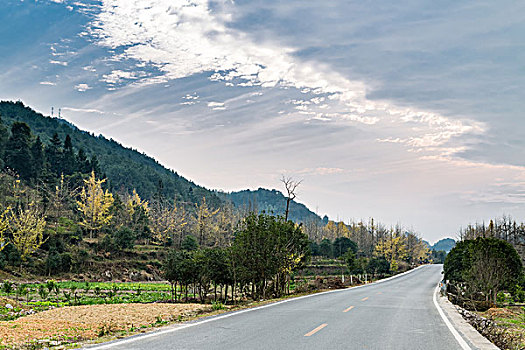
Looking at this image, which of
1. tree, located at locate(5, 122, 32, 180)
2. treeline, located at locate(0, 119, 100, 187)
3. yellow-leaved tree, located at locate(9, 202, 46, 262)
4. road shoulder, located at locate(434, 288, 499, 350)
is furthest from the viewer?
tree, located at locate(5, 122, 32, 180)

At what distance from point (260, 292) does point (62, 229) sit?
142 feet

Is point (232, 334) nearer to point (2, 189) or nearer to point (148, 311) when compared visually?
point (148, 311)

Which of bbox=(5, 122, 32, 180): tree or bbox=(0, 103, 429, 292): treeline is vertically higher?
bbox=(5, 122, 32, 180): tree

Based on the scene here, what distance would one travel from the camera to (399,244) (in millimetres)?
91562

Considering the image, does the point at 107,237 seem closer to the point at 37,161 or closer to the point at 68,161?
the point at 37,161

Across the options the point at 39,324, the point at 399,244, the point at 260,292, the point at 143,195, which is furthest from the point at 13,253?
the point at 143,195

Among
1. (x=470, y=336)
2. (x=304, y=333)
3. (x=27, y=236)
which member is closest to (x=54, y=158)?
(x=27, y=236)

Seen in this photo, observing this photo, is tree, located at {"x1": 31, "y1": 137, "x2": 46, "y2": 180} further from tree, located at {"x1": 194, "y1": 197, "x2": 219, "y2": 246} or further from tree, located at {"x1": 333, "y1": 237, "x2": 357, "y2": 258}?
tree, located at {"x1": 333, "y1": 237, "x2": 357, "y2": 258}

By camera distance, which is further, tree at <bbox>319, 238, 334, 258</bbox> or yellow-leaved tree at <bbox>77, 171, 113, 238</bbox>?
tree at <bbox>319, 238, 334, 258</bbox>

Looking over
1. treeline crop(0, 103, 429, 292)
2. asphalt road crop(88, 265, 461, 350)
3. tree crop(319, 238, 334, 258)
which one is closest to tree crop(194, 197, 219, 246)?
treeline crop(0, 103, 429, 292)

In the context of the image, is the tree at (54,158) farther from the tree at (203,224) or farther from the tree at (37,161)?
the tree at (203,224)

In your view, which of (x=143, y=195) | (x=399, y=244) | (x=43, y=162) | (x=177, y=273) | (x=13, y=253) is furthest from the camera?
(x=143, y=195)

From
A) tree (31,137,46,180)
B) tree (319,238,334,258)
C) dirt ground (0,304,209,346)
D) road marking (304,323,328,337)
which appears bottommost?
tree (319,238,334,258)

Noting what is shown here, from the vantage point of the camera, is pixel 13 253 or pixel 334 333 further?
pixel 13 253
